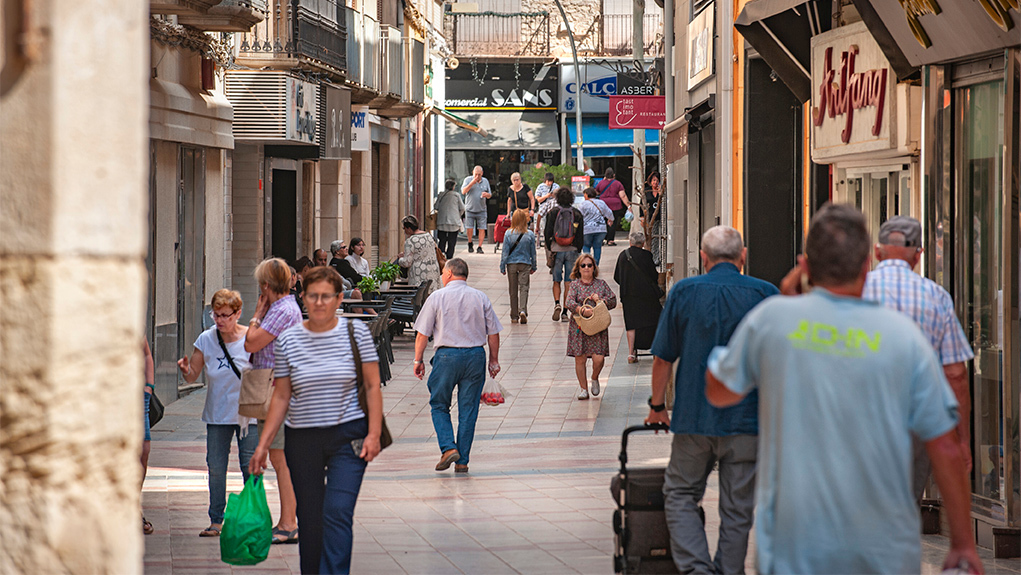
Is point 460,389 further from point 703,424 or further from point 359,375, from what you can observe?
point 703,424

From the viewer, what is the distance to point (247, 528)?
6.54 m

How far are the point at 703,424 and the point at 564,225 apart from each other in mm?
15139

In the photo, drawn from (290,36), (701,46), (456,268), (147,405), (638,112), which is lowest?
(147,405)

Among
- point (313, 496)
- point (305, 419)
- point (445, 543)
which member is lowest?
point (445, 543)

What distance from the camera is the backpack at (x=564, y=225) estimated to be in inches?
823

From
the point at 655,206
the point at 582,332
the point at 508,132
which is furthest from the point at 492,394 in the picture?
the point at 508,132

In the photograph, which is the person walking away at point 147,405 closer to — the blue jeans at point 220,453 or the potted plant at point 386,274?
the blue jeans at point 220,453

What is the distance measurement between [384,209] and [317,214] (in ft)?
26.2

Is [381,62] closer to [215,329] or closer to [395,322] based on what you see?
[395,322]

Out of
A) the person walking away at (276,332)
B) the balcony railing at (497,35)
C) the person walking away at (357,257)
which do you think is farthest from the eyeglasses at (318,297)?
the balcony railing at (497,35)

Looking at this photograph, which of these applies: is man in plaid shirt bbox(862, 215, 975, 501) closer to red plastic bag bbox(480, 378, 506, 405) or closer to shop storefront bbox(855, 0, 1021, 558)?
shop storefront bbox(855, 0, 1021, 558)

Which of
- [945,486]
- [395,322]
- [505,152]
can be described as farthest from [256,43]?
[505,152]

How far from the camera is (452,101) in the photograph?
4612cm

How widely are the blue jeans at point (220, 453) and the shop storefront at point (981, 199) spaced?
14.0 feet
